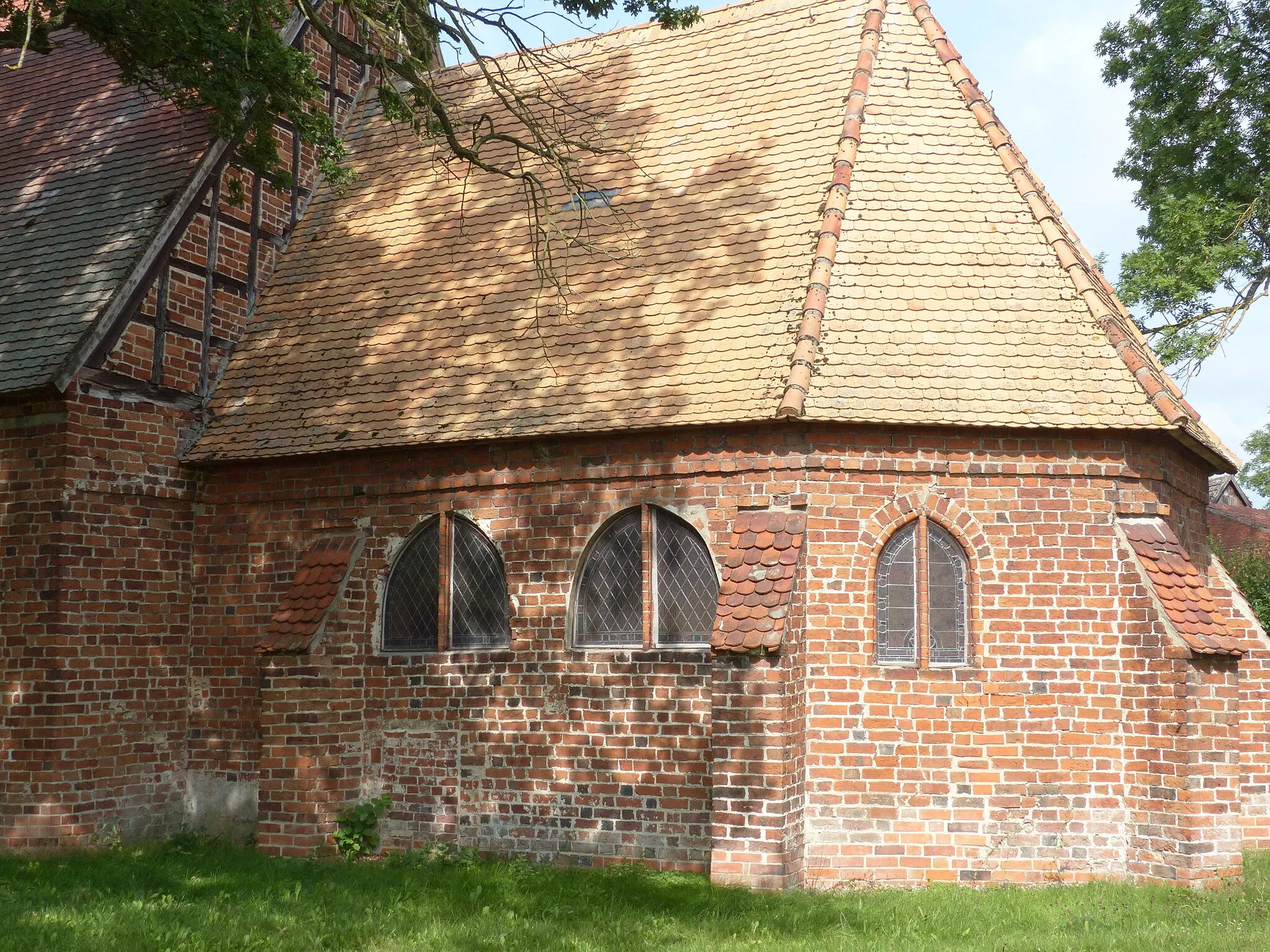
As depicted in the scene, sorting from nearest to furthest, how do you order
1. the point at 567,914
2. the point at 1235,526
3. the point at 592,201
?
the point at 567,914, the point at 592,201, the point at 1235,526

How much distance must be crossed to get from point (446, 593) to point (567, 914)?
14.2 ft

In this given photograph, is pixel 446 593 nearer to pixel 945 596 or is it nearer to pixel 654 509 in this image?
pixel 654 509

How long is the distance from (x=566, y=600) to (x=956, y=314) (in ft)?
15.1

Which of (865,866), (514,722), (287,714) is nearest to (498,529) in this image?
(514,722)

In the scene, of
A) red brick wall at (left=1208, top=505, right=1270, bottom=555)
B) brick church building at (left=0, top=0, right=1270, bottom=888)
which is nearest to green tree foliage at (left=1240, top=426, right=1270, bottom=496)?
red brick wall at (left=1208, top=505, right=1270, bottom=555)

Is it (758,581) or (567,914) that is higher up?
(758,581)

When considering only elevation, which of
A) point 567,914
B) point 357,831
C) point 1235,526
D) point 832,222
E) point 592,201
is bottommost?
point 567,914

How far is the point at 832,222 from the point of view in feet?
40.4

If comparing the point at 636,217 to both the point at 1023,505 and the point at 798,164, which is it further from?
the point at 1023,505

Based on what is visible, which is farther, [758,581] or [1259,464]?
[1259,464]

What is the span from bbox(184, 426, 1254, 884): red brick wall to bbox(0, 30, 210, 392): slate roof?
4.35 meters

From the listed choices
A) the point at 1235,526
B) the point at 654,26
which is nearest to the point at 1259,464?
the point at 1235,526

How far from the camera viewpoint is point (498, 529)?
41.7 ft

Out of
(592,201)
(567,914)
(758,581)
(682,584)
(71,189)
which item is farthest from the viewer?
(71,189)
